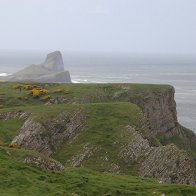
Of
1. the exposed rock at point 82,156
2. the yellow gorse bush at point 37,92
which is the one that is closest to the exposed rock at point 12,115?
the exposed rock at point 82,156

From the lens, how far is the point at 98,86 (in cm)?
7800

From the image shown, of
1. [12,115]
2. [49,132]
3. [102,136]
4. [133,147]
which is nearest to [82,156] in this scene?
[102,136]

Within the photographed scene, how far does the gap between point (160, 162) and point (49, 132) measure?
1486 cm

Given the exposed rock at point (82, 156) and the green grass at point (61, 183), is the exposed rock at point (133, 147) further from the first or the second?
the green grass at point (61, 183)

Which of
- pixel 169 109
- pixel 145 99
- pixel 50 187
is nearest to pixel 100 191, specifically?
pixel 50 187

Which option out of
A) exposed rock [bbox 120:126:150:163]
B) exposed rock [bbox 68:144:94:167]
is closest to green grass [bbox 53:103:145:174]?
exposed rock [bbox 68:144:94:167]

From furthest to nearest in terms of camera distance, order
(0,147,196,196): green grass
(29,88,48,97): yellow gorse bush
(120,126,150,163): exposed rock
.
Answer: (29,88,48,97): yellow gorse bush < (120,126,150,163): exposed rock < (0,147,196,196): green grass

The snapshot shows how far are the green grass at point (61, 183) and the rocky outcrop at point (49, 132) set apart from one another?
1486cm

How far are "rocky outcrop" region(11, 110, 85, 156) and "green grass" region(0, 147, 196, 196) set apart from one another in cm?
1486

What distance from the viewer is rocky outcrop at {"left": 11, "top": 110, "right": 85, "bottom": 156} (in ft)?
173

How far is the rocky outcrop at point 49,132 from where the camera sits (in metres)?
52.8

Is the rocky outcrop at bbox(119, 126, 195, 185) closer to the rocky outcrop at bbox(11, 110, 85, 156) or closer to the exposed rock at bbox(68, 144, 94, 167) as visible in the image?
the exposed rock at bbox(68, 144, 94, 167)

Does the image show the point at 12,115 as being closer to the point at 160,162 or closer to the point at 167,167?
the point at 160,162

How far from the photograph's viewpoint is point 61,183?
33.8m
